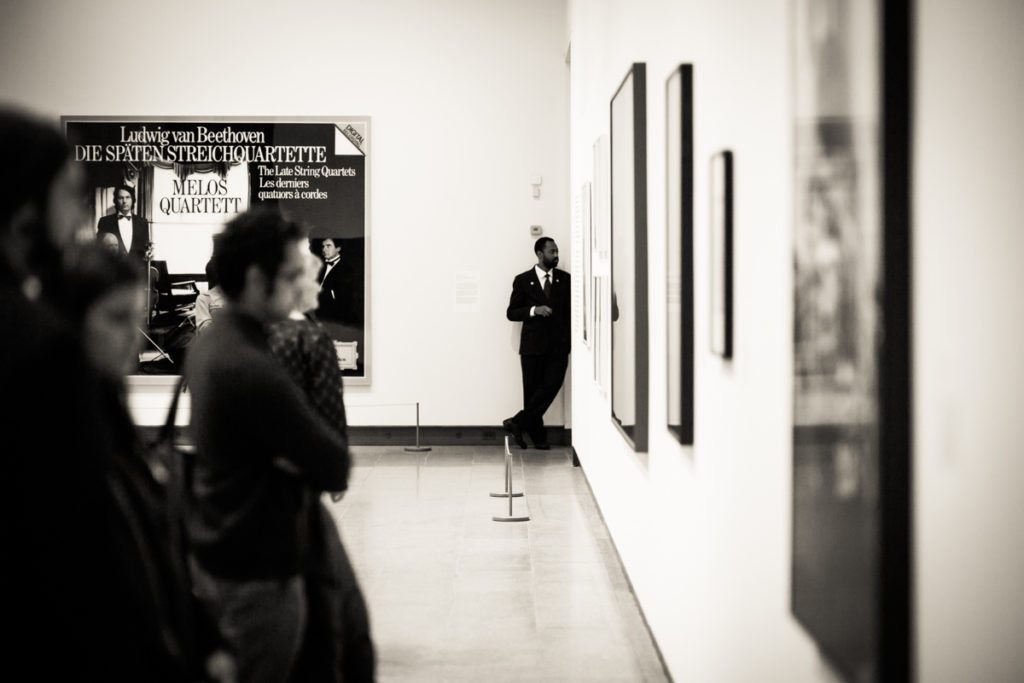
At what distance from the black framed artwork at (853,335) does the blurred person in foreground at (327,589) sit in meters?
1.26

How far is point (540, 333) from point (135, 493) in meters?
10.8

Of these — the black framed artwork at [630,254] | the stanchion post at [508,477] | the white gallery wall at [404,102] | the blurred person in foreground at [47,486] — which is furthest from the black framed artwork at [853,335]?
the white gallery wall at [404,102]

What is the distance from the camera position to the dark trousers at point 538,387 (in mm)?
12758

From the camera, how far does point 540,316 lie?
12617 mm

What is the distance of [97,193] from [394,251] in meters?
3.44

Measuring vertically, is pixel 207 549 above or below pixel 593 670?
above

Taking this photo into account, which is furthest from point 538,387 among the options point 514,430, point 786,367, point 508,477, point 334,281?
point 786,367

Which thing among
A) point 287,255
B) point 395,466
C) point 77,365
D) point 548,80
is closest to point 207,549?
point 287,255

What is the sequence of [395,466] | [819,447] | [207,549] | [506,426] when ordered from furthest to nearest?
[506,426] → [395,466] → [207,549] → [819,447]

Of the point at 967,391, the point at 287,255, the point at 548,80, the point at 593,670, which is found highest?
the point at 548,80

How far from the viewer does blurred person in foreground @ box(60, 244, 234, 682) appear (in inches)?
70.3

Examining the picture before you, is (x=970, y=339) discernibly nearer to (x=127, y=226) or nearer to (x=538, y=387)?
(x=538, y=387)

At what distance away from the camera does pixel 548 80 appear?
1305cm

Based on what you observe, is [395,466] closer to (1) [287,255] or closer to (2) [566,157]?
(2) [566,157]
